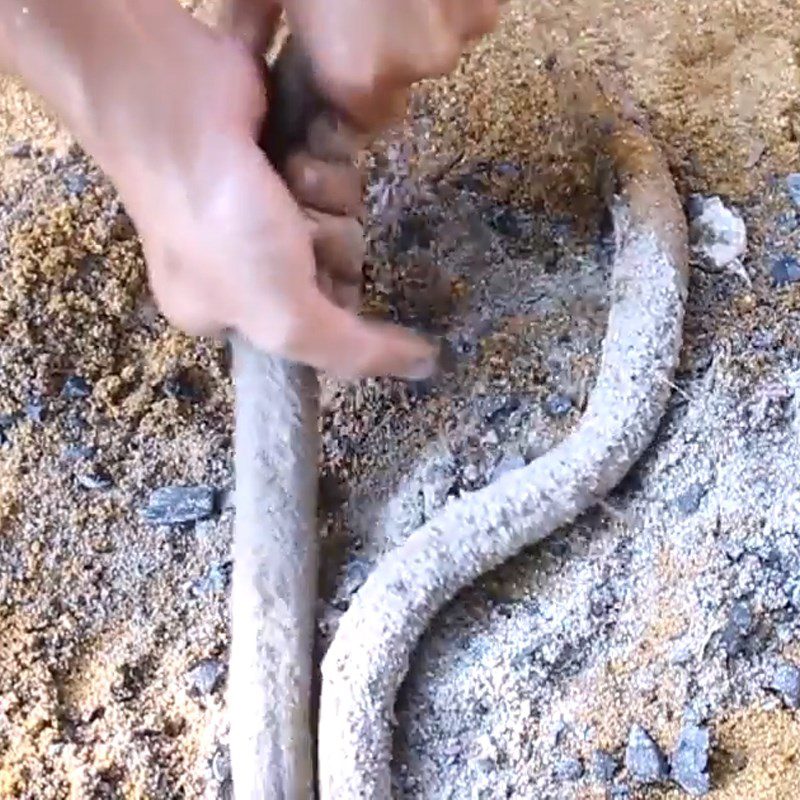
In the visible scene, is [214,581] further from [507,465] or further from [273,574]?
[507,465]

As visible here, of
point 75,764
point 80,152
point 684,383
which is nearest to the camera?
point 75,764

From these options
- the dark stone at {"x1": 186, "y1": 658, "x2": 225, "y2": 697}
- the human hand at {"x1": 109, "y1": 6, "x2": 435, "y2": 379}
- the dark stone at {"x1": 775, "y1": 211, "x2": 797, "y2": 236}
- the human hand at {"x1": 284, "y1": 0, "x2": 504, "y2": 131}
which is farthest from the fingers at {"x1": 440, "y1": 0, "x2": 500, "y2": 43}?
the dark stone at {"x1": 186, "y1": 658, "x2": 225, "y2": 697}

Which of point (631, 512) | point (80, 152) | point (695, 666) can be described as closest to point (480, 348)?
point (631, 512)

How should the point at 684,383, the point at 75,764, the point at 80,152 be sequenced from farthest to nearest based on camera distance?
1. the point at 80,152
2. the point at 684,383
3. the point at 75,764

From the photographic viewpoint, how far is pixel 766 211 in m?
1.14

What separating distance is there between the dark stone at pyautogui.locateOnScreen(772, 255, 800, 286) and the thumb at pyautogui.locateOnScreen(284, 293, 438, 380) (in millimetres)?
326

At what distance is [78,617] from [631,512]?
1.32 ft

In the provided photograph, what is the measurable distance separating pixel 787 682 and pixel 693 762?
0.28 ft

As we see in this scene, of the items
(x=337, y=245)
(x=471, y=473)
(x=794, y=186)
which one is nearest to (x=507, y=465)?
(x=471, y=473)

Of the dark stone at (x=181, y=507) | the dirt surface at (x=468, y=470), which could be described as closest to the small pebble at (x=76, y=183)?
the dirt surface at (x=468, y=470)

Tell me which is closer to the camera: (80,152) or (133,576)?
(133,576)

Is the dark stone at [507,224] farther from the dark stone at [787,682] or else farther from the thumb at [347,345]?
the dark stone at [787,682]

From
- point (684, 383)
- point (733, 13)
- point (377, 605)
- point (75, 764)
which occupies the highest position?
point (733, 13)

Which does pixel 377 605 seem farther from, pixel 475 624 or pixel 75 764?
pixel 75 764
